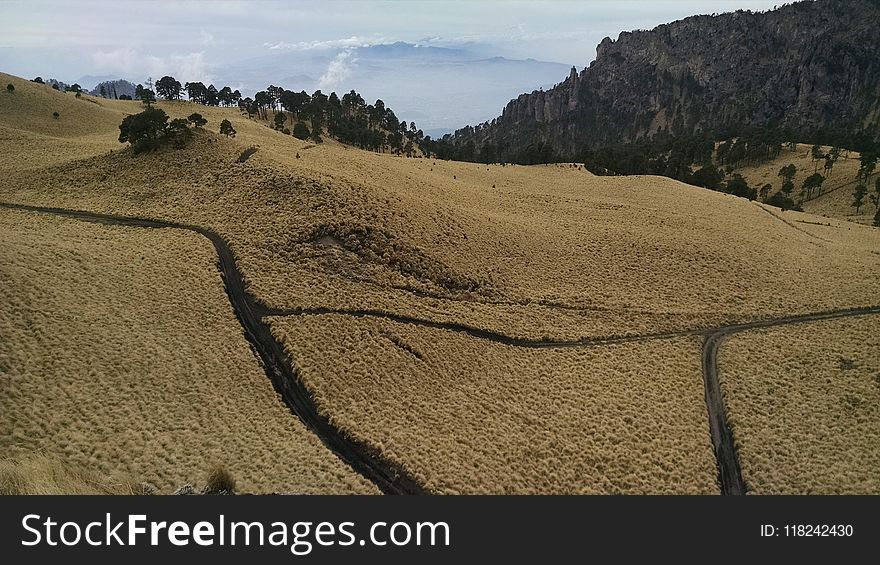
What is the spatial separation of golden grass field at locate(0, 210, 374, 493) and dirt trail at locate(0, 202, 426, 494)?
22.1 inches

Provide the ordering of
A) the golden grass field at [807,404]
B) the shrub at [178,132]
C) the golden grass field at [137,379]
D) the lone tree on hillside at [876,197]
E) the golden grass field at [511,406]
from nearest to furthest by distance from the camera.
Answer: the golden grass field at [137,379] → the golden grass field at [511,406] → the golden grass field at [807,404] → the shrub at [178,132] → the lone tree on hillside at [876,197]

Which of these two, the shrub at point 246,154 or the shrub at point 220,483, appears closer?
the shrub at point 220,483

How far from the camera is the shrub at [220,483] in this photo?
16.5 m

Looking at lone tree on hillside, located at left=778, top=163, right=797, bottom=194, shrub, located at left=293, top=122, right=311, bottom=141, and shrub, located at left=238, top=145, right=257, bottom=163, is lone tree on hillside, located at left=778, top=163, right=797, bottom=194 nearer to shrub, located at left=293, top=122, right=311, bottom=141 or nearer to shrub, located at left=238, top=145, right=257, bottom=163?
shrub, located at left=293, top=122, right=311, bottom=141

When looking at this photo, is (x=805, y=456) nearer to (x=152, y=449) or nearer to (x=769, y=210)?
(x=152, y=449)

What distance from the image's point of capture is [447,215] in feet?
148

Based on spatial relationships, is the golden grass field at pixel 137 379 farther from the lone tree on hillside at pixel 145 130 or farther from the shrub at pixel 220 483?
the lone tree on hillside at pixel 145 130

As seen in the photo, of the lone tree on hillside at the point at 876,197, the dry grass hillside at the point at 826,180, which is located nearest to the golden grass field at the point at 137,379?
the dry grass hillside at the point at 826,180

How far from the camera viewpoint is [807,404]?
1021 inches

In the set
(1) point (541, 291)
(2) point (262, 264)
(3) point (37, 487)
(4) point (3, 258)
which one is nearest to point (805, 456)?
(1) point (541, 291)

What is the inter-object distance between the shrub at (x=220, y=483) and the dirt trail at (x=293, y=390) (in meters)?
4.66

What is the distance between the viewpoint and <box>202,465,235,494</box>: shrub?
1655 centimetres

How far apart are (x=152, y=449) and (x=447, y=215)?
104ft

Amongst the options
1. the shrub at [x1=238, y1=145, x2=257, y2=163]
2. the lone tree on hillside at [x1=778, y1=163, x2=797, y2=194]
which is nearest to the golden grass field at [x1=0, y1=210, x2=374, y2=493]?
the shrub at [x1=238, y1=145, x2=257, y2=163]
